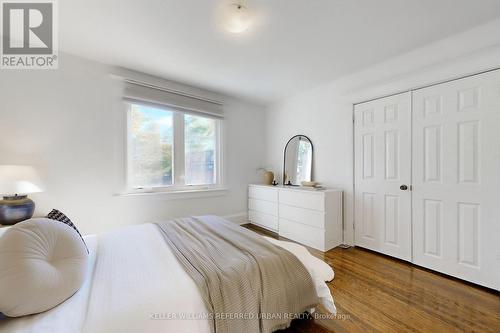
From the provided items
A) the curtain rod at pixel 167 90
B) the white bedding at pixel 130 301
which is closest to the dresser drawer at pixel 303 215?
the white bedding at pixel 130 301

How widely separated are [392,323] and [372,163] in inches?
70.2

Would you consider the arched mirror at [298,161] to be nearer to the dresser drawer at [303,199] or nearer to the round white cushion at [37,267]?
the dresser drawer at [303,199]

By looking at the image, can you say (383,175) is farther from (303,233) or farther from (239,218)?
(239,218)

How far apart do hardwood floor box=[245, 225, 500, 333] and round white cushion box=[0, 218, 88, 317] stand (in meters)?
1.35

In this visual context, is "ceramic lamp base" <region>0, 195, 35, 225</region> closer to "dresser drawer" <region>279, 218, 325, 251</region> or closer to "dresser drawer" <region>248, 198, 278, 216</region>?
"dresser drawer" <region>248, 198, 278, 216</region>

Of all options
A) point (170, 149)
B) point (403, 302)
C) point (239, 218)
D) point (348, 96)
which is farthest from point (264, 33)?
point (239, 218)

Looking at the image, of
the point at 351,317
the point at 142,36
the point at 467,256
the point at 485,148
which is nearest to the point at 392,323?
the point at 351,317

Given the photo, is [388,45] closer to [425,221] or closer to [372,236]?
[425,221]

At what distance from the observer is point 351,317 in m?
1.49

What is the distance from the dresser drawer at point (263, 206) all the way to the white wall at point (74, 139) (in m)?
1.56

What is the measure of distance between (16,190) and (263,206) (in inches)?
118

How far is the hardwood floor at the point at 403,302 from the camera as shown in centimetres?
141

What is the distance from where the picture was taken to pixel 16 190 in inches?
71.7

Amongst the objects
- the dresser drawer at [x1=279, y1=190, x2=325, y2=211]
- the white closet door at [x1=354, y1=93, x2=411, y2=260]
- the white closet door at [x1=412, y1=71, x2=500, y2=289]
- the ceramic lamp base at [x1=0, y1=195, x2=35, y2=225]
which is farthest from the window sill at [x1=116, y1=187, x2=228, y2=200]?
the white closet door at [x1=412, y1=71, x2=500, y2=289]
